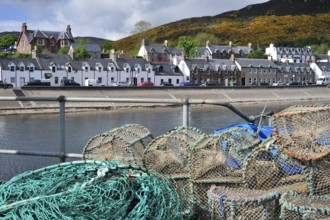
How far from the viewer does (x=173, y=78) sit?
9475 centimetres

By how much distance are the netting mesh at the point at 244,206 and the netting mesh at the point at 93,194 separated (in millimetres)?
280

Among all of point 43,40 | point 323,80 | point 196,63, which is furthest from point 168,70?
point 43,40

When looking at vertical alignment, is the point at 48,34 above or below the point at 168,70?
above

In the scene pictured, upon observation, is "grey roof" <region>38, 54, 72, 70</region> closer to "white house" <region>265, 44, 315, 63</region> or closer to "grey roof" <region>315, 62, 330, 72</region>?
"grey roof" <region>315, 62, 330, 72</region>

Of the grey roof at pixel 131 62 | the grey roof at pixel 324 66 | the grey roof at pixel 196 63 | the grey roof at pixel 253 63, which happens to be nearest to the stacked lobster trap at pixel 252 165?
the grey roof at pixel 131 62

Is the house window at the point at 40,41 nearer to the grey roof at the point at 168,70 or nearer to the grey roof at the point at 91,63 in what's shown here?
the grey roof at the point at 91,63

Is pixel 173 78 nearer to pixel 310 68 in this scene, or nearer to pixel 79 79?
pixel 79 79

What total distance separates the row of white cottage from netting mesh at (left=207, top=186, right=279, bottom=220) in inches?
3010

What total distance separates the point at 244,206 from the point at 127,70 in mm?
87393

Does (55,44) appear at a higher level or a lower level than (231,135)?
higher

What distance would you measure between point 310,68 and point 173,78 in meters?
47.6

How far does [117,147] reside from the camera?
461 cm

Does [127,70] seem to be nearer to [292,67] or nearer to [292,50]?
[292,67]

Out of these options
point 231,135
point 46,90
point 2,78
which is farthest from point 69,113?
point 231,135
